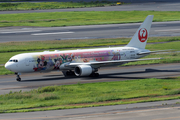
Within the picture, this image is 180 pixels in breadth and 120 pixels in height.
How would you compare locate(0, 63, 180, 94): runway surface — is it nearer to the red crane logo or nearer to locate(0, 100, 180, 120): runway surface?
the red crane logo

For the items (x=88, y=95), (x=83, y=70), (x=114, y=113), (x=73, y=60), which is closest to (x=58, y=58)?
(x=73, y=60)

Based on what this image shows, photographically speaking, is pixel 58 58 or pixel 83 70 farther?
pixel 58 58

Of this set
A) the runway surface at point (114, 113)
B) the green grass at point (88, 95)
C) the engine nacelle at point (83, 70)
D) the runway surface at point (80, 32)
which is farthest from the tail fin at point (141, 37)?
the runway surface at point (80, 32)

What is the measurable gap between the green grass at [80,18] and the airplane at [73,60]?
55.8 metres

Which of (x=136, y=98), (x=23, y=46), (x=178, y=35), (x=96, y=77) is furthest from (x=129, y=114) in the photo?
(x=178, y=35)

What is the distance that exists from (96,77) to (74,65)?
12.2ft

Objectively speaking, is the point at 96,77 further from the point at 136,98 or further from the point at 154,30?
the point at 154,30

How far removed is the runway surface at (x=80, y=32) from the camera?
89.9m

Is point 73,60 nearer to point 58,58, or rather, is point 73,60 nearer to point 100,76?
point 58,58

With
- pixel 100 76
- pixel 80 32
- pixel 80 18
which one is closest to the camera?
pixel 100 76

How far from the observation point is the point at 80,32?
318 ft

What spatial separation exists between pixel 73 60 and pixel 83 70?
2.92 m

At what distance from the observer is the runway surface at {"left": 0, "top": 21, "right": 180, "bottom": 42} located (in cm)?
8994

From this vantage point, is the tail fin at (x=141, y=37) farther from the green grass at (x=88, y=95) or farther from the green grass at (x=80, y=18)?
the green grass at (x=80, y=18)
